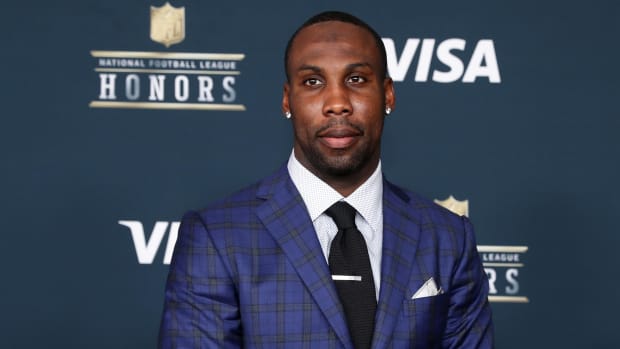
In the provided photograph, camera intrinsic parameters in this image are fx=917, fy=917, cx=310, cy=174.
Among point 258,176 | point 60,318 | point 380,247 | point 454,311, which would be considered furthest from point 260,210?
point 60,318

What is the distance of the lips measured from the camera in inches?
52.2

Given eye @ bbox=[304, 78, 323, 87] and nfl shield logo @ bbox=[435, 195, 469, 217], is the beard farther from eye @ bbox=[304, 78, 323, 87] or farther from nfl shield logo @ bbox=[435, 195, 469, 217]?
nfl shield logo @ bbox=[435, 195, 469, 217]

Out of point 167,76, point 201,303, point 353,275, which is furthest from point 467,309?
point 167,76

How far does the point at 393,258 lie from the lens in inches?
53.8

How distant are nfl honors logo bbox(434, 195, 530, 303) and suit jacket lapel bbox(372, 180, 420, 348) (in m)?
0.69

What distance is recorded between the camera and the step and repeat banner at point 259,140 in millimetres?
2137

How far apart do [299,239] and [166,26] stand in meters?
0.96

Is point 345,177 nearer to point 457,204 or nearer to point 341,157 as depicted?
point 341,157

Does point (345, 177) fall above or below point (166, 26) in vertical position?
below

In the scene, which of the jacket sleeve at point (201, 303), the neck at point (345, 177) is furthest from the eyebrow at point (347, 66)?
the jacket sleeve at point (201, 303)

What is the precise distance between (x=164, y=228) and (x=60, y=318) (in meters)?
0.32

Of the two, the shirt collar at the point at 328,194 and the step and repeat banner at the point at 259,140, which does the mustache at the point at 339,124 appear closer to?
the shirt collar at the point at 328,194

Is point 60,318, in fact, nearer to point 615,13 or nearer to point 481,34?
point 481,34

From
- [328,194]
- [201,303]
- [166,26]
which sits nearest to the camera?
[201,303]
